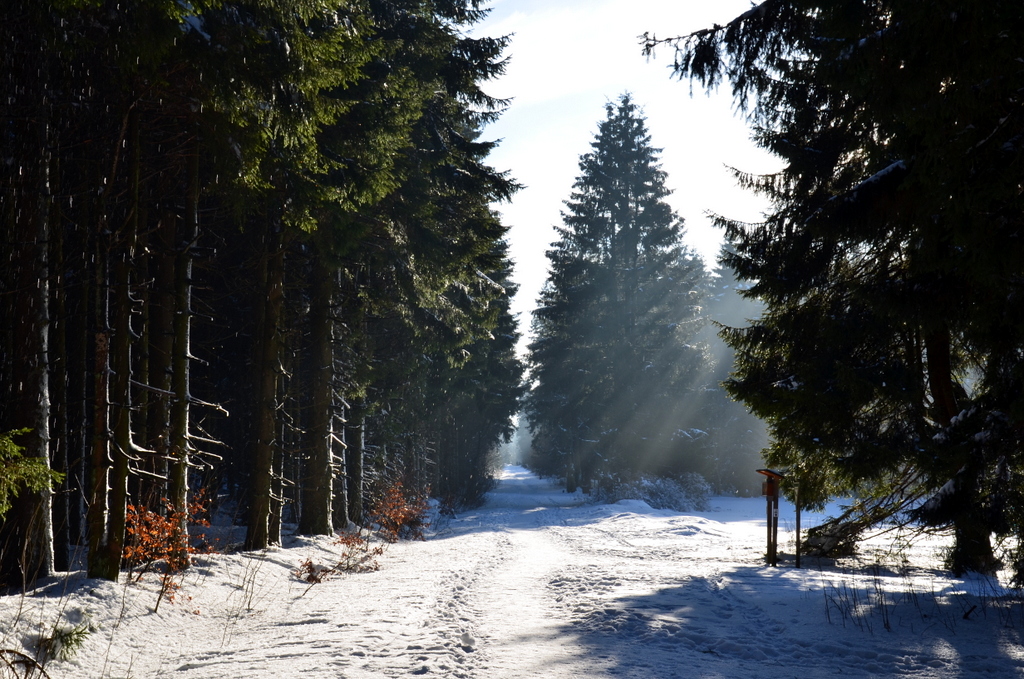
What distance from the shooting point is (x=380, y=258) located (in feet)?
48.1

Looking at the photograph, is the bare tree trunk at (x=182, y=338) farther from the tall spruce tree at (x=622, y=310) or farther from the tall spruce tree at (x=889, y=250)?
the tall spruce tree at (x=622, y=310)

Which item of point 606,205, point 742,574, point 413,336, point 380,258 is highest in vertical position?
point 606,205

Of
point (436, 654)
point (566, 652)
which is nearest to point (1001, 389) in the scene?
point (566, 652)

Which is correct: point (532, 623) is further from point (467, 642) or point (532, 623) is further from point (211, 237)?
point (211, 237)

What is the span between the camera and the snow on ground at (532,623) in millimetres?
5668

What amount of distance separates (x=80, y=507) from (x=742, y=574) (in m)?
12.3

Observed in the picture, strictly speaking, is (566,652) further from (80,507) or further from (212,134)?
(80,507)

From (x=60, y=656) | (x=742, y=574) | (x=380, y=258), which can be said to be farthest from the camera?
(x=380, y=258)

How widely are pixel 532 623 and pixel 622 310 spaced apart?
29300mm

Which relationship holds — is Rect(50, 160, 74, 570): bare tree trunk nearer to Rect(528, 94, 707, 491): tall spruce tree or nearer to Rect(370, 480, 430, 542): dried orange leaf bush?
Rect(370, 480, 430, 542): dried orange leaf bush

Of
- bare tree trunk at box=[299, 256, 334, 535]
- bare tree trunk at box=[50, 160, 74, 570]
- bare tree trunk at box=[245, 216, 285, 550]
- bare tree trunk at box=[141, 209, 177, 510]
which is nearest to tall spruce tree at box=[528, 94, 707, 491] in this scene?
bare tree trunk at box=[299, 256, 334, 535]

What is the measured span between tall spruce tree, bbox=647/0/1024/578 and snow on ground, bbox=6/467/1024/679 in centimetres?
145

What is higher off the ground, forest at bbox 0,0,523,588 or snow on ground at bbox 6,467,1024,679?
forest at bbox 0,0,523,588

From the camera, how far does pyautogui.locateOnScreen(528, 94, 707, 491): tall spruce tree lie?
116 ft
